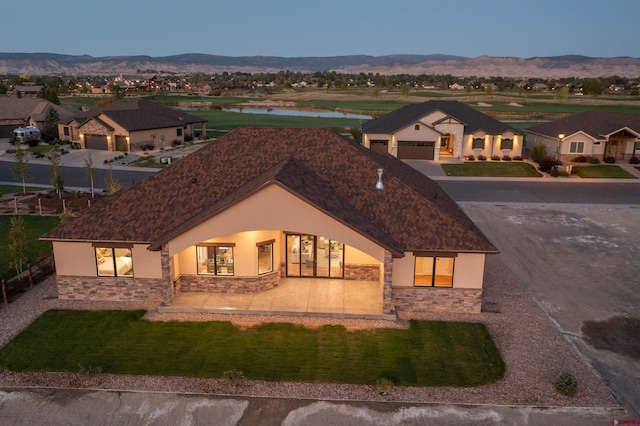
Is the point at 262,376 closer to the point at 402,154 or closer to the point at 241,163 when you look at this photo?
the point at 241,163

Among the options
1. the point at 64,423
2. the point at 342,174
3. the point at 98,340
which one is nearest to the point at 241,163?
the point at 342,174

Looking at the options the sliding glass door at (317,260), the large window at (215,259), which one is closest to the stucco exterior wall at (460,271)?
the sliding glass door at (317,260)

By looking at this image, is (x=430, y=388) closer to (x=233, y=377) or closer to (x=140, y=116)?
(x=233, y=377)

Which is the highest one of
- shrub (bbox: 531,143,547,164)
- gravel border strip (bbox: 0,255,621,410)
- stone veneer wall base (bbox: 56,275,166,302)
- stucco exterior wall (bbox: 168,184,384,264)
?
stucco exterior wall (bbox: 168,184,384,264)

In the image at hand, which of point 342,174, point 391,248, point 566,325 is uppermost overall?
point 342,174

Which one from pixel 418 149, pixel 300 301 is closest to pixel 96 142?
pixel 418 149

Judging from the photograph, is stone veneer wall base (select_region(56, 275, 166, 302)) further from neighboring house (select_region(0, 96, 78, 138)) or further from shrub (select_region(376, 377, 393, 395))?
neighboring house (select_region(0, 96, 78, 138))

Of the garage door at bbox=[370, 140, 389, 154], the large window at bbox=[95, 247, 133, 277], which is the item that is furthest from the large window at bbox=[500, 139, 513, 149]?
the large window at bbox=[95, 247, 133, 277]
